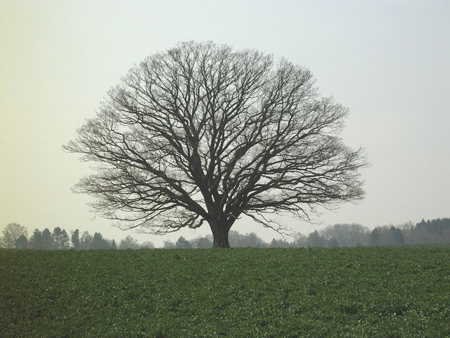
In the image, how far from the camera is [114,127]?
87.9 feet

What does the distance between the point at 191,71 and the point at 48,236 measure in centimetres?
5052

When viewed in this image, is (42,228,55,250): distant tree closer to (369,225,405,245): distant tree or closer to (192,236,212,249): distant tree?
(192,236,212,249): distant tree

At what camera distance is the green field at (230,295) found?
39.9ft

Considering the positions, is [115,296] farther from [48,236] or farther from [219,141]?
[48,236]

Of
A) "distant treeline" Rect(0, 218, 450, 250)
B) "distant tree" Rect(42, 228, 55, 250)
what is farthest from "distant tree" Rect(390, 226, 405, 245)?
"distant tree" Rect(42, 228, 55, 250)

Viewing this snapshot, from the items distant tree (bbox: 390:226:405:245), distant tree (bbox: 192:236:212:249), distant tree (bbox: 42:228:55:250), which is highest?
distant tree (bbox: 42:228:55:250)

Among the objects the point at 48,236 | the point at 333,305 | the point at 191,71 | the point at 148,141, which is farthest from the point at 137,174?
the point at 48,236

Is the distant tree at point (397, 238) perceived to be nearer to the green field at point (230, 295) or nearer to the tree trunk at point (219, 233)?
the tree trunk at point (219, 233)

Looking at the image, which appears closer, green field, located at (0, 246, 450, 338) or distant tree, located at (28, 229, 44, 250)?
green field, located at (0, 246, 450, 338)

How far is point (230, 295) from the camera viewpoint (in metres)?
14.4

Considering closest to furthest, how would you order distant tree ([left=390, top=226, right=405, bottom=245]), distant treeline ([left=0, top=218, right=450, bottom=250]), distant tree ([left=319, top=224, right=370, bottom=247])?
distant treeline ([left=0, top=218, right=450, bottom=250]), distant tree ([left=390, top=226, right=405, bottom=245]), distant tree ([left=319, top=224, right=370, bottom=247])

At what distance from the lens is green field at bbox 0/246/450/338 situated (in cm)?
A: 1217

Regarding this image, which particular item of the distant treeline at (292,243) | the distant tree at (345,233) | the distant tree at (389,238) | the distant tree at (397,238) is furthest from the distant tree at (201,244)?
the distant tree at (345,233)

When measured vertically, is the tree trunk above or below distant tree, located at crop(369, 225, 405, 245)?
above
